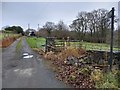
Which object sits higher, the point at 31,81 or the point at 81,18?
the point at 81,18

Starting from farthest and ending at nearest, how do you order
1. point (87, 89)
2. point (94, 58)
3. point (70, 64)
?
point (94, 58), point (70, 64), point (87, 89)

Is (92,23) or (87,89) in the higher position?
(92,23)

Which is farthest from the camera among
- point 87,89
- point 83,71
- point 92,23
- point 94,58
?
point 92,23

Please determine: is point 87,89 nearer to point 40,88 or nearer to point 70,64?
point 40,88

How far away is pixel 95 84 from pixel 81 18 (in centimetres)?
4599

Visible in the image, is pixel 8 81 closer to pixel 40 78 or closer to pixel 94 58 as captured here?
pixel 40 78

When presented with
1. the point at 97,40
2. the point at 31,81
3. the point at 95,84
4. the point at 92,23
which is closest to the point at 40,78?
the point at 31,81

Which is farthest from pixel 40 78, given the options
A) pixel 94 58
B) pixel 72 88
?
pixel 94 58

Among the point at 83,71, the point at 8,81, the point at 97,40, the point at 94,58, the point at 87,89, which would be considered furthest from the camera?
the point at 97,40

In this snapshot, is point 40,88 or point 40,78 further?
point 40,78

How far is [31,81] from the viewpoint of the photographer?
25.3ft

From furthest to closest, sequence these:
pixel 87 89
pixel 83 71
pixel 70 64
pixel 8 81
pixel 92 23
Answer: pixel 92 23, pixel 70 64, pixel 83 71, pixel 8 81, pixel 87 89

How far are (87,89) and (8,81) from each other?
118 inches

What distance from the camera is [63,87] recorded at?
696 centimetres
